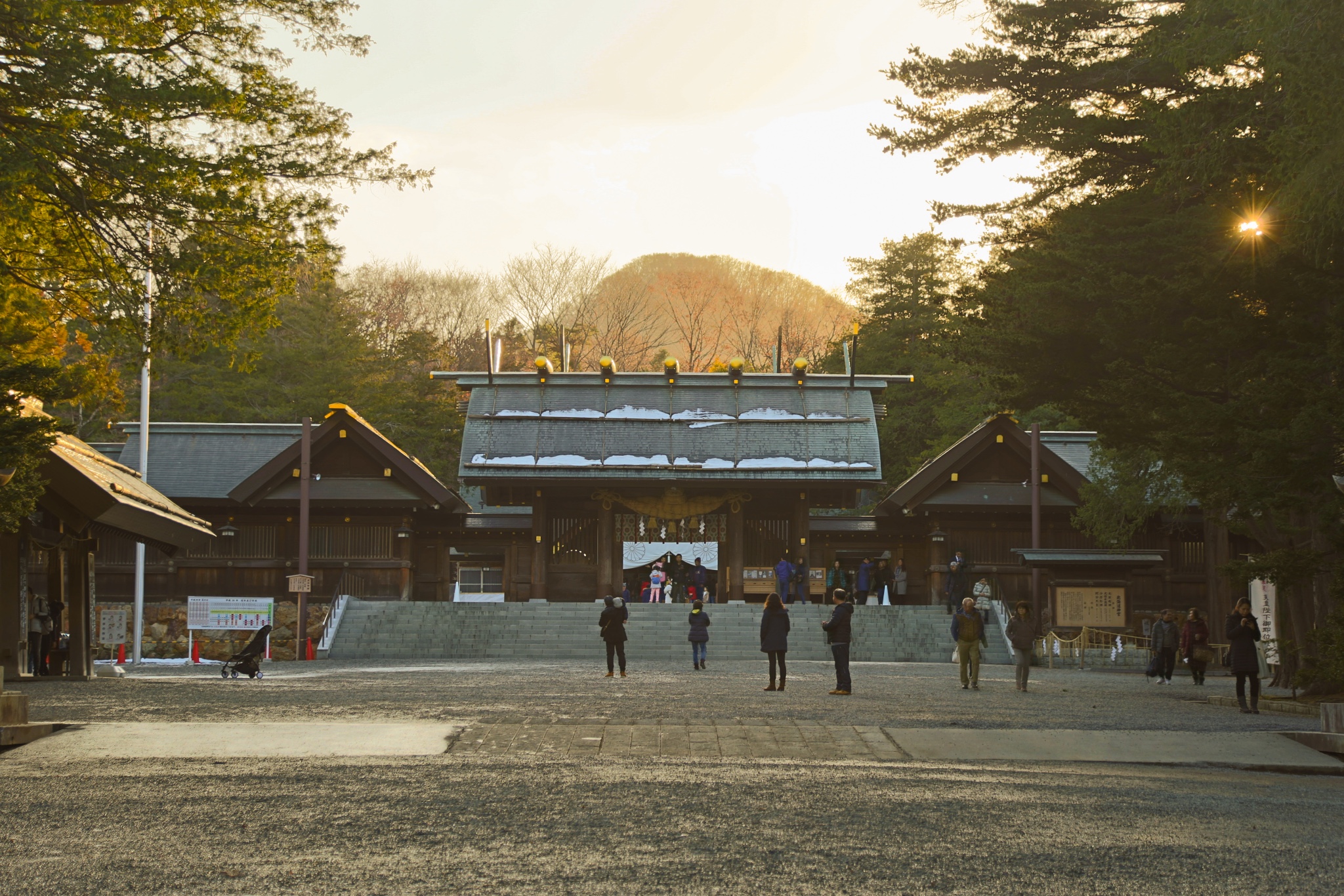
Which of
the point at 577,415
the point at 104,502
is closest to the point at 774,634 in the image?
the point at 104,502

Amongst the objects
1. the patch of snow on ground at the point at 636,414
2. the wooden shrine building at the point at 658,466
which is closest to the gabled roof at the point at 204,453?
the wooden shrine building at the point at 658,466

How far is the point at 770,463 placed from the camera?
37.3m

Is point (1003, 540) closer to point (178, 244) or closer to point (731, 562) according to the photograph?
point (731, 562)

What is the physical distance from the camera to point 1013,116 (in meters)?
17.6

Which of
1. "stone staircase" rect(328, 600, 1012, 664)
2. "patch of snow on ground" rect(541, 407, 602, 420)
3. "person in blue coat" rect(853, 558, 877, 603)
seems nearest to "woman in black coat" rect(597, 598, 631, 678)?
"stone staircase" rect(328, 600, 1012, 664)

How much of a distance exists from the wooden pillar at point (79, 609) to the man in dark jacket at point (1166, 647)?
19206 millimetres

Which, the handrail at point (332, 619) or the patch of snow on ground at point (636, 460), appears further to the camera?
the patch of snow on ground at point (636, 460)

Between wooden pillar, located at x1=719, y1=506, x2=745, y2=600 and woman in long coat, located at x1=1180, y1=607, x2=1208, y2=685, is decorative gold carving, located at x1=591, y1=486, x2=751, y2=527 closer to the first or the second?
wooden pillar, located at x1=719, y1=506, x2=745, y2=600

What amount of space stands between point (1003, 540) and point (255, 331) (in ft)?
92.1

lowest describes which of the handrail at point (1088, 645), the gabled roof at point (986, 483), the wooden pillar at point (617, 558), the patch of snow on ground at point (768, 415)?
the handrail at point (1088, 645)

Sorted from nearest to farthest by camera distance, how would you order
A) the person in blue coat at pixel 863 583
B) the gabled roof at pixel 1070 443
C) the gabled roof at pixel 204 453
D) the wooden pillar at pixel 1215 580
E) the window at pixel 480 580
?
the wooden pillar at pixel 1215 580, the person in blue coat at pixel 863 583, the gabled roof at pixel 204 453, the gabled roof at pixel 1070 443, the window at pixel 480 580

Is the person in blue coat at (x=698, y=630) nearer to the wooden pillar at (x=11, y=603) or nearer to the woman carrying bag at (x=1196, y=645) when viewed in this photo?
the woman carrying bag at (x=1196, y=645)

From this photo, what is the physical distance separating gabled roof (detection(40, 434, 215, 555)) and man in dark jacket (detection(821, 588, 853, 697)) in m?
10.1

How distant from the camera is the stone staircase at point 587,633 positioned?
1229 inches
